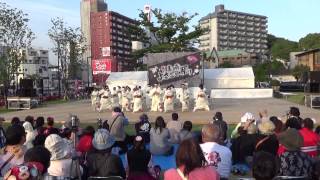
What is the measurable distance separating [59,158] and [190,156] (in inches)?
94.3

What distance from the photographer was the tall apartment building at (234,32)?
484ft

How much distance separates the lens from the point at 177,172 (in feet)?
13.6

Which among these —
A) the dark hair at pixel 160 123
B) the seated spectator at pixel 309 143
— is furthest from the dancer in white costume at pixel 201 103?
the seated spectator at pixel 309 143

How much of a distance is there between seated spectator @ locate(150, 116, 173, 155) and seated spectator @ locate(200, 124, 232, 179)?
512cm

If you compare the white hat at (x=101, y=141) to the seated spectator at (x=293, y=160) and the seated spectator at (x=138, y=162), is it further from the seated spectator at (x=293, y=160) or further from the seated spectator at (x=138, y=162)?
the seated spectator at (x=293, y=160)

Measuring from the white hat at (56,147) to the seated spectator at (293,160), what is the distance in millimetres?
2491

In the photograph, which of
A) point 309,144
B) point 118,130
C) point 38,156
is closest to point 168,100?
point 118,130

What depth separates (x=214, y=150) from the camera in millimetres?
5527

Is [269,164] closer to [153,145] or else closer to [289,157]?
[289,157]

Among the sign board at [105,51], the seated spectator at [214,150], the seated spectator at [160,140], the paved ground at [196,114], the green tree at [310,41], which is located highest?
the green tree at [310,41]

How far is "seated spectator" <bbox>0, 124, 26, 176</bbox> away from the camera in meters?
5.39

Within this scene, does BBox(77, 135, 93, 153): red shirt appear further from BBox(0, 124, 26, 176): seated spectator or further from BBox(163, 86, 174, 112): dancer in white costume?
BBox(163, 86, 174, 112): dancer in white costume

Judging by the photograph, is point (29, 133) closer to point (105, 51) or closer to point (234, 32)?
point (105, 51)

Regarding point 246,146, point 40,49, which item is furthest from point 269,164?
point 40,49
